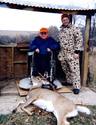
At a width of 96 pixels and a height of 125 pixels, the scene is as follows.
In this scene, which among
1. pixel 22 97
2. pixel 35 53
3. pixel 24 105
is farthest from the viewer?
pixel 35 53

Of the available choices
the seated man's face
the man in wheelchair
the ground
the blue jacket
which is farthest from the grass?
the seated man's face

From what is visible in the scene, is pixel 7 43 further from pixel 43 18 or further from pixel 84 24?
pixel 84 24

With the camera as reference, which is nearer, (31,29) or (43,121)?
(43,121)

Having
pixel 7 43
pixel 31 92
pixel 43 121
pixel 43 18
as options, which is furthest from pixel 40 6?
pixel 43 121

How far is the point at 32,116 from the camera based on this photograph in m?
6.39

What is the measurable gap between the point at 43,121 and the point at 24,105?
0.65 meters

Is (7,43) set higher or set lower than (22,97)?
higher

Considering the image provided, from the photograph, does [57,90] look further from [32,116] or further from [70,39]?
[32,116]

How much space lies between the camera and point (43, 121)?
620 cm

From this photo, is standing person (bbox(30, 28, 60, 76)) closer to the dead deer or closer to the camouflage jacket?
the camouflage jacket

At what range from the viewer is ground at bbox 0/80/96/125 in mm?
6145

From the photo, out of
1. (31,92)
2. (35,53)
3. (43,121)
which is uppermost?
(35,53)

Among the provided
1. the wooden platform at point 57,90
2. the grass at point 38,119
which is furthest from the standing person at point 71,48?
the grass at point 38,119

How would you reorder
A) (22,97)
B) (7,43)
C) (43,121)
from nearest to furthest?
(43,121)
(22,97)
(7,43)
